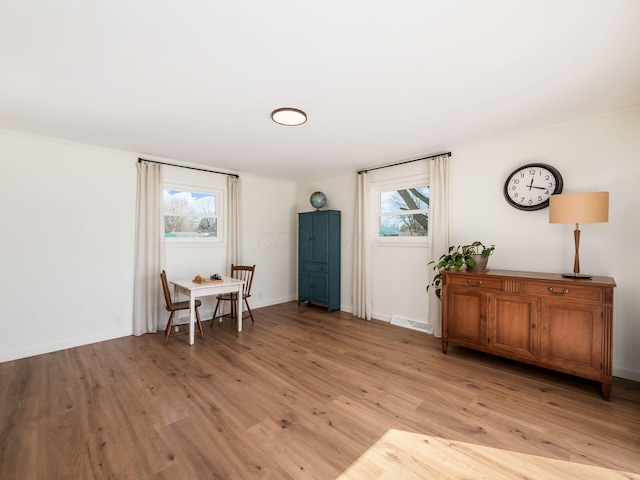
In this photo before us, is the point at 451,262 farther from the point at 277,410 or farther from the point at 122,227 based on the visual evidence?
the point at 122,227

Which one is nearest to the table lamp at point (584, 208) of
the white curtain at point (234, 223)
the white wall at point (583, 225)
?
the white wall at point (583, 225)

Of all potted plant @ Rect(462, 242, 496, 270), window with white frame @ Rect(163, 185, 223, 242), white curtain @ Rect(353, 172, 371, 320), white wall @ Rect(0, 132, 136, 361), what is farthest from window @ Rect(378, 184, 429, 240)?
white wall @ Rect(0, 132, 136, 361)

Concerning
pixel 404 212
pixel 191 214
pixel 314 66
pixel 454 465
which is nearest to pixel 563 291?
pixel 454 465

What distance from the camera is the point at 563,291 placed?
2492mm

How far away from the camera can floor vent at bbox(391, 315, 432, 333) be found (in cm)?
396

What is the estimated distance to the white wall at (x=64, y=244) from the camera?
10.3 feet

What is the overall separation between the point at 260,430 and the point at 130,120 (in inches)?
119

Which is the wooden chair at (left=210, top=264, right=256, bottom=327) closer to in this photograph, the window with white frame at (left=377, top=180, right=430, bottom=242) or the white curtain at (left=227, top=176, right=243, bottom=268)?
the white curtain at (left=227, top=176, right=243, bottom=268)

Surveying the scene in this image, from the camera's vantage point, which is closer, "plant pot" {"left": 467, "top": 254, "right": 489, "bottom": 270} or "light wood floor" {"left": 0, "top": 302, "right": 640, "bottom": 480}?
"light wood floor" {"left": 0, "top": 302, "right": 640, "bottom": 480}

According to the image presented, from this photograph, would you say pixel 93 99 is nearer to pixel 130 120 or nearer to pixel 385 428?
pixel 130 120

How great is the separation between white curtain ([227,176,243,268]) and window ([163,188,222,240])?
21 centimetres

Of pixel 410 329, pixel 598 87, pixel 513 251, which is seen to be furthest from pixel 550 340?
pixel 598 87

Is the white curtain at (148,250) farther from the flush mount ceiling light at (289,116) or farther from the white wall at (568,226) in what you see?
the white wall at (568,226)

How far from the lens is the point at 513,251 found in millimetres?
3260
